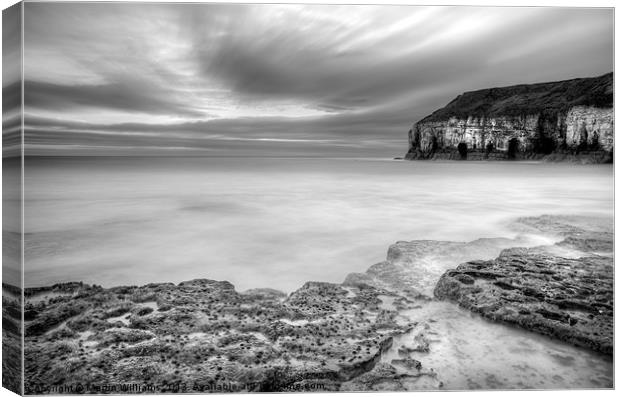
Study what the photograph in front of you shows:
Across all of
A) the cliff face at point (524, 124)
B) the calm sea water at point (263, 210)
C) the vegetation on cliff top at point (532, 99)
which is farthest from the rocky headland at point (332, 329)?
the vegetation on cliff top at point (532, 99)

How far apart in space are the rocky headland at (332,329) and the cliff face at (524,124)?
70cm

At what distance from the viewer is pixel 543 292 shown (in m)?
2.60

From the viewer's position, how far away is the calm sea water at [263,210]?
2.58 m

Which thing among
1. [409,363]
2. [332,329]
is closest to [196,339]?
[332,329]

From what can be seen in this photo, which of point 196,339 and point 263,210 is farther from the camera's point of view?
point 263,210

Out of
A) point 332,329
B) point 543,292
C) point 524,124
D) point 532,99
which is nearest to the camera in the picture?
point 332,329

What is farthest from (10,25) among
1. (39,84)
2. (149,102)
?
(149,102)

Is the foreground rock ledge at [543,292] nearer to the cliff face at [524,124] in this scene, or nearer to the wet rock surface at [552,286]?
the wet rock surface at [552,286]

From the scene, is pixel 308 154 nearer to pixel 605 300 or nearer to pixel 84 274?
pixel 84 274

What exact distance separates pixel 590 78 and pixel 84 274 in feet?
12.9

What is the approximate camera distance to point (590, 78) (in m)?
2.74

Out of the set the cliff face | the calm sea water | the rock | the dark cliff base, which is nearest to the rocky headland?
the rock

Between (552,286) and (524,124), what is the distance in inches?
55.6

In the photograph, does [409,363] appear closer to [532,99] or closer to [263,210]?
[263,210]
